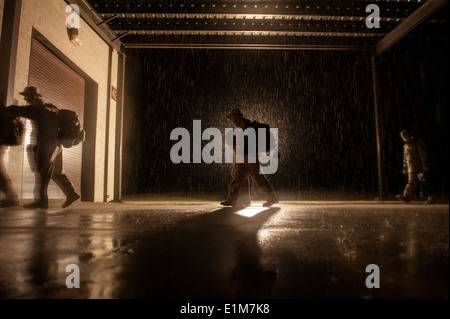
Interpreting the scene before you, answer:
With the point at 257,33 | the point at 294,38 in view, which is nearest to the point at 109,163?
the point at 257,33

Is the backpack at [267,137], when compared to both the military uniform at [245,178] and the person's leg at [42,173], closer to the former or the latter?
the military uniform at [245,178]

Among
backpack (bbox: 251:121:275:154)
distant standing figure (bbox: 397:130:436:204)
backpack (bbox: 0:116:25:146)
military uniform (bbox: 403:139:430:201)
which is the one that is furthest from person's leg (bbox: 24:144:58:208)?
military uniform (bbox: 403:139:430:201)

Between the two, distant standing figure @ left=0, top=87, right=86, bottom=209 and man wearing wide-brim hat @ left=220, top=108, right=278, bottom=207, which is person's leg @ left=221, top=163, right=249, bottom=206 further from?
distant standing figure @ left=0, top=87, right=86, bottom=209

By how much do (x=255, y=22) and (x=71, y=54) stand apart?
17.9 ft

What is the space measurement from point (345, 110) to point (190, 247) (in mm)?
11062

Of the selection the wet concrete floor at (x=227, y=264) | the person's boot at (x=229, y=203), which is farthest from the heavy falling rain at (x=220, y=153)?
the person's boot at (x=229, y=203)

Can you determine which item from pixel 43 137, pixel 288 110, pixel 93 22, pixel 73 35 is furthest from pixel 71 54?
pixel 288 110

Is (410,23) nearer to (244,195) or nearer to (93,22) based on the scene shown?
(244,195)

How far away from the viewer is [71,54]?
23.0 ft

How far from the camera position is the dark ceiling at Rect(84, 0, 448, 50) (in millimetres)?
7863

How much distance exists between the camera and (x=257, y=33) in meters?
9.35

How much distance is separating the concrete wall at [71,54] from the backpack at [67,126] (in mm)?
1047

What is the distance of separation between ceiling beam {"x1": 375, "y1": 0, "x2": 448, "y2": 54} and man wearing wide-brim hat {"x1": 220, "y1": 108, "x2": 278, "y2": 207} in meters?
6.31

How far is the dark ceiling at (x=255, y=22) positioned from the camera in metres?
7.86
